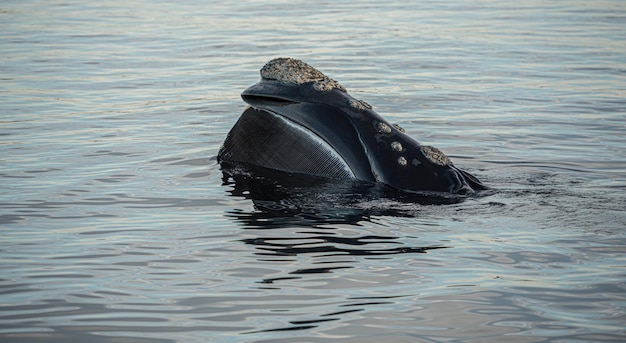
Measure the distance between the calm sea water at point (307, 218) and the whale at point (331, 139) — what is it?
0.85 ft

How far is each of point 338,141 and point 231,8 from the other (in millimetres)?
18330

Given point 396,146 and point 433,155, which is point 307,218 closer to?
point 396,146

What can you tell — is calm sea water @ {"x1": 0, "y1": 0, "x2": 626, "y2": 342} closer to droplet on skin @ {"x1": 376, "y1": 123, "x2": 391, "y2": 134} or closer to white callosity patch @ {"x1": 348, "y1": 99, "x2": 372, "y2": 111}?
droplet on skin @ {"x1": 376, "y1": 123, "x2": 391, "y2": 134}

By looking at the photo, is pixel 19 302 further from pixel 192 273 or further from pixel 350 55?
pixel 350 55

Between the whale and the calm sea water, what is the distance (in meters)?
0.26

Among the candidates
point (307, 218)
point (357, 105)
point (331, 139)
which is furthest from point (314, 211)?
point (357, 105)

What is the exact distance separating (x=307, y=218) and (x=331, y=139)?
29.5 inches

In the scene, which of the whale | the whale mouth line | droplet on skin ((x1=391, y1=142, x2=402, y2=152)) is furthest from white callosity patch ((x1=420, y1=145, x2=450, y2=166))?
the whale mouth line

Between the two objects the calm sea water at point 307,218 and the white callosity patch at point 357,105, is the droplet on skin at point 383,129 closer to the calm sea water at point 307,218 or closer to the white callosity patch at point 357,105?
the white callosity patch at point 357,105

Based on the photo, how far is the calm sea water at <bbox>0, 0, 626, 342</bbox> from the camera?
5.59m

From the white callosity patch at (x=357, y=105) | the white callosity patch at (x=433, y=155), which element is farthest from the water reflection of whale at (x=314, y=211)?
the white callosity patch at (x=357, y=105)

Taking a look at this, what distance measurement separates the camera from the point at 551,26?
2108 cm

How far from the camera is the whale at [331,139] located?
7.86 metres

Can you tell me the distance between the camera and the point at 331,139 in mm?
7953
